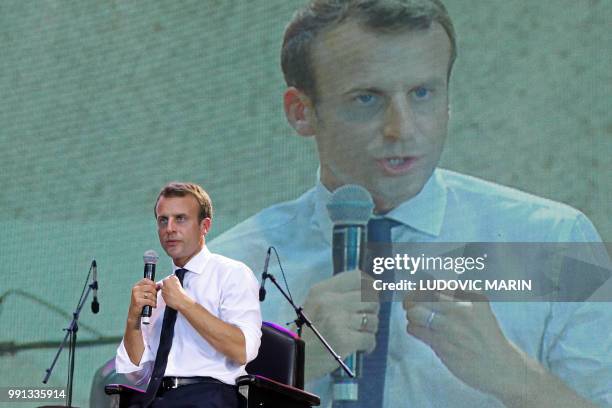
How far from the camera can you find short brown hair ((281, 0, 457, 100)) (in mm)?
4855

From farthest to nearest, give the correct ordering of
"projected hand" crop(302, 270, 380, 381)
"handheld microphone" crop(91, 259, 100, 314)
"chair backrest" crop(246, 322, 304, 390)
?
"handheld microphone" crop(91, 259, 100, 314) < "projected hand" crop(302, 270, 380, 381) < "chair backrest" crop(246, 322, 304, 390)

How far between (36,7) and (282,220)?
1709 mm

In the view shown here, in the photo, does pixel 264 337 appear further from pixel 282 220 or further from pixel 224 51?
pixel 224 51

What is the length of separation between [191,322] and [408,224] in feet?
6.33

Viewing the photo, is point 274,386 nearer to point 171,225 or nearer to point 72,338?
point 171,225

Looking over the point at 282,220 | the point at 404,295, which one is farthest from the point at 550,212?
the point at 282,220

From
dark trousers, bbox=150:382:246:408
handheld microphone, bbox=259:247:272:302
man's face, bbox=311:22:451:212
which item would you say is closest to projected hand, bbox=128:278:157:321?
dark trousers, bbox=150:382:246:408

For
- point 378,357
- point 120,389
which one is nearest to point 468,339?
point 378,357

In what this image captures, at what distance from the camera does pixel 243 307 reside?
3094 mm

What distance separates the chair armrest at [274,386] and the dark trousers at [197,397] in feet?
0.19

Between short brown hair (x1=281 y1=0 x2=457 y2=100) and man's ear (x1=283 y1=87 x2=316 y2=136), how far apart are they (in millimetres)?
33

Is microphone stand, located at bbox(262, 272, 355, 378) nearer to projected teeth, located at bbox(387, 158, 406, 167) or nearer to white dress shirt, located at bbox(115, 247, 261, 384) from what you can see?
projected teeth, located at bbox(387, 158, 406, 167)

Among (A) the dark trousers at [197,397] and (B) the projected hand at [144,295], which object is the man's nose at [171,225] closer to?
(B) the projected hand at [144,295]

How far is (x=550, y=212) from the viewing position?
4688mm
